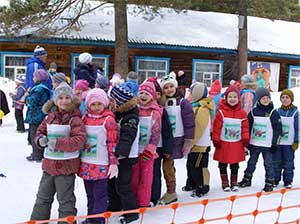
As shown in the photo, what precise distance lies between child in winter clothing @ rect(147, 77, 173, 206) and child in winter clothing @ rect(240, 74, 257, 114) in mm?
2731

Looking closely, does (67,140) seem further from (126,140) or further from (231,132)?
(231,132)

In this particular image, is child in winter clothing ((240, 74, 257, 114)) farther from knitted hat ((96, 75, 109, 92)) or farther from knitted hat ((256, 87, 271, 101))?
knitted hat ((96, 75, 109, 92))

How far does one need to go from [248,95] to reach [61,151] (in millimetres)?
4298

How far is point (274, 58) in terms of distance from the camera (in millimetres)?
20875

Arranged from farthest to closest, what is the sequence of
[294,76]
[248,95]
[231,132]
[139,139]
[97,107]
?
1. [294,76]
2. [248,95]
3. [231,132]
4. [139,139]
5. [97,107]

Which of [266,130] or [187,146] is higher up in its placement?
[266,130]

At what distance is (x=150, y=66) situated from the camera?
59.7 feet

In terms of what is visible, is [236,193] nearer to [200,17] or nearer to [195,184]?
[195,184]

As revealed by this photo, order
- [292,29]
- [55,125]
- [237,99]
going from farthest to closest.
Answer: [292,29] < [237,99] < [55,125]

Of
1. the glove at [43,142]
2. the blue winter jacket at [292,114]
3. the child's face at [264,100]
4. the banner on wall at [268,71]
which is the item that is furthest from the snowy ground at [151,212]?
the banner on wall at [268,71]

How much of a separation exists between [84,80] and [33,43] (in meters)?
9.86

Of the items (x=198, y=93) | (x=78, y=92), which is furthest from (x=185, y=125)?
(x=78, y=92)

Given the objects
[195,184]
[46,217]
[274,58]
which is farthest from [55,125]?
[274,58]

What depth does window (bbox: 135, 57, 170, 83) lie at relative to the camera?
1795 cm
